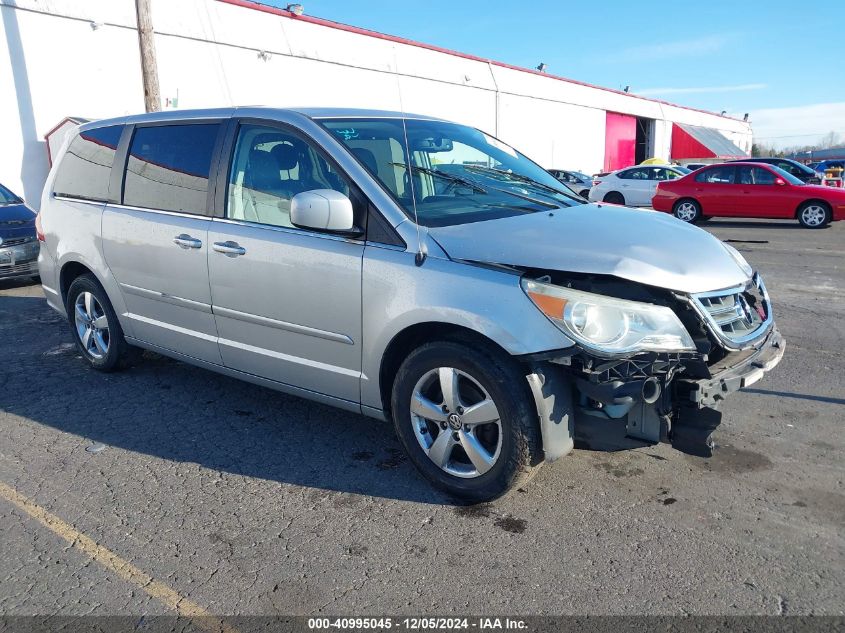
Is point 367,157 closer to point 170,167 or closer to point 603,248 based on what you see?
point 603,248

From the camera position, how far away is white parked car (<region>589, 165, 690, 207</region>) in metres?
20.0

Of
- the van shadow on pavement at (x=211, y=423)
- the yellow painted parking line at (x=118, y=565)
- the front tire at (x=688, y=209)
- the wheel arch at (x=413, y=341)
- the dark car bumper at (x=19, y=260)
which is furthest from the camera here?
the front tire at (x=688, y=209)

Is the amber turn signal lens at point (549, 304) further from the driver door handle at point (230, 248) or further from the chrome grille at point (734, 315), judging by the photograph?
the driver door handle at point (230, 248)

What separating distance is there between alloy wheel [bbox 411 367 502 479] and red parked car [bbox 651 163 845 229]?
15073 mm

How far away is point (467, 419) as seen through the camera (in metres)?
3.27

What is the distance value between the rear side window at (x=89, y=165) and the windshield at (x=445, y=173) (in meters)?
2.12

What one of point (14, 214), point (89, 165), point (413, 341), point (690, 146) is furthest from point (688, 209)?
point (690, 146)

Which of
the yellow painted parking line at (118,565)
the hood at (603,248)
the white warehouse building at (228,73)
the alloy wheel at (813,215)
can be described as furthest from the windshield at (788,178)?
the yellow painted parking line at (118,565)

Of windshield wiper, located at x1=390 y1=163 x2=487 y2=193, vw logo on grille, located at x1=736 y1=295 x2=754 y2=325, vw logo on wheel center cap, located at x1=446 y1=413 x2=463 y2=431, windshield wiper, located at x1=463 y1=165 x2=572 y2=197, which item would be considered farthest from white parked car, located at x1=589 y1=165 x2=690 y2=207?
vw logo on wheel center cap, located at x1=446 y1=413 x2=463 y2=431

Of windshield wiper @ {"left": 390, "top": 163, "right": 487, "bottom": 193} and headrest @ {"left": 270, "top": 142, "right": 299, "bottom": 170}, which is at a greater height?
headrest @ {"left": 270, "top": 142, "right": 299, "bottom": 170}

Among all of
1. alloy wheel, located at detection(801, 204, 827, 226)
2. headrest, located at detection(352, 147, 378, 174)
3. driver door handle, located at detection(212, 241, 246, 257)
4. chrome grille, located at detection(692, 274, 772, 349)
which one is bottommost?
alloy wheel, located at detection(801, 204, 827, 226)

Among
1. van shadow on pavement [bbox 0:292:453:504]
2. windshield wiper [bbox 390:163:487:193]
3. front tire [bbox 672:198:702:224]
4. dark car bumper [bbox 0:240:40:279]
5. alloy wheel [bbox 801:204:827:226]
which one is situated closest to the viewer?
van shadow on pavement [bbox 0:292:453:504]

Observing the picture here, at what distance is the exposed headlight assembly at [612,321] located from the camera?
2939mm

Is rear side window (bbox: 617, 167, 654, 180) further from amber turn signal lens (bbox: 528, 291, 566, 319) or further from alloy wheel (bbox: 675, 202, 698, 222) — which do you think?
amber turn signal lens (bbox: 528, 291, 566, 319)
